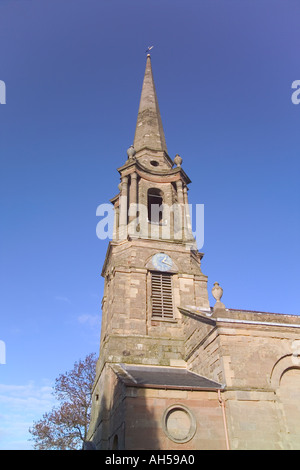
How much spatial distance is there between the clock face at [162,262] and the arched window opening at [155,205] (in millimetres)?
3719

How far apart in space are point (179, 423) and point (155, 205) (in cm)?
1549

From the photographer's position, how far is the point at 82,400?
27.7m

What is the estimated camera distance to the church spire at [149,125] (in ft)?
94.7

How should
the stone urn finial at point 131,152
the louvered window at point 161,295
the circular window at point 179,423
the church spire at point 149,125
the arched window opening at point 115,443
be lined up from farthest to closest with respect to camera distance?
the church spire at point 149,125 → the stone urn finial at point 131,152 → the louvered window at point 161,295 → the arched window opening at point 115,443 → the circular window at point 179,423

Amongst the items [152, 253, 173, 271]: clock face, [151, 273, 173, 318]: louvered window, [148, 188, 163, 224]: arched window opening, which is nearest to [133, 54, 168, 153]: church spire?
[148, 188, 163, 224]: arched window opening

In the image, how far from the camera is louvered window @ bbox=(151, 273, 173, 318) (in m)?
19.3

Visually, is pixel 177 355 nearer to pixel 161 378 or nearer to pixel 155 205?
pixel 161 378

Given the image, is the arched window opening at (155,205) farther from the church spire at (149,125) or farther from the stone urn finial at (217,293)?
the stone urn finial at (217,293)

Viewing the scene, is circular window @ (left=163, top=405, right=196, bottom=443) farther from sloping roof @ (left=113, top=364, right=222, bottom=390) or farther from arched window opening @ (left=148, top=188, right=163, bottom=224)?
arched window opening @ (left=148, top=188, right=163, bottom=224)

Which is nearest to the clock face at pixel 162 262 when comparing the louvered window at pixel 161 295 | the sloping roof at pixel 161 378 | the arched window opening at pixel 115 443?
the louvered window at pixel 161 295

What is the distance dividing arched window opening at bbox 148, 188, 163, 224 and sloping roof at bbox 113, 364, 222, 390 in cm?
1038

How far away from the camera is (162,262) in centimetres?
2095

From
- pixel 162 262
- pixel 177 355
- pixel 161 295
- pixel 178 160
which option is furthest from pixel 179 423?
pixel 178 160
